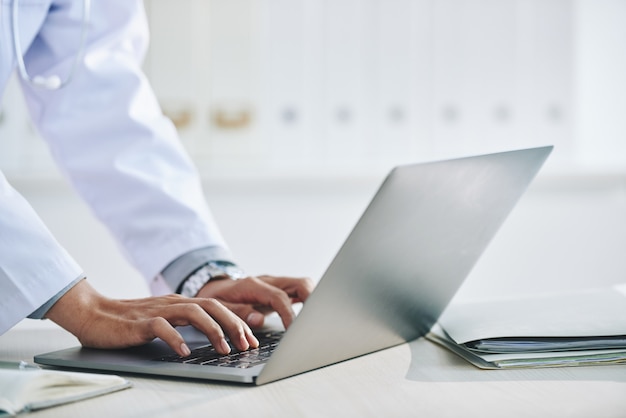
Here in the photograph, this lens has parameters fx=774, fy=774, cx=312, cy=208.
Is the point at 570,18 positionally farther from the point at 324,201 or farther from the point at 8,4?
the point at 8,4

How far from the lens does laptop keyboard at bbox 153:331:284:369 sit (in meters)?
0.64

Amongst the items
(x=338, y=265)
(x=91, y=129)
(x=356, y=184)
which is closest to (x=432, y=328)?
(x=338, y=265)

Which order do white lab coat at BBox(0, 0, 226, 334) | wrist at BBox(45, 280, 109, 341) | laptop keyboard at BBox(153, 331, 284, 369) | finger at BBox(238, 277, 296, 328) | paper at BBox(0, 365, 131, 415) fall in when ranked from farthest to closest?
white lab coat at BBox(0, 0, 226, 334) < finger at BBox(238, 277, 296, 328) < wrist at BBox(45, 280, 109, 341) < laptop keyboard at BBox(153, 331, 284, 369) < paper at BBox(0, 365, 131, 415)

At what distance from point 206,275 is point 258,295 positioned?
0.43 feet

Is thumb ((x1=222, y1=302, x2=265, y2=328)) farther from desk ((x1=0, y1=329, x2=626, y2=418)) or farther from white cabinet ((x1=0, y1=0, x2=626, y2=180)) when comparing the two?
white cabinet ((x1=0, y1=0, x2=626, y2=180))

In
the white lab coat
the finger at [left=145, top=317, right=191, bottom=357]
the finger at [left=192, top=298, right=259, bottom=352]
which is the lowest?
the finger at [left=145, top=317, right=191, bottom=357]

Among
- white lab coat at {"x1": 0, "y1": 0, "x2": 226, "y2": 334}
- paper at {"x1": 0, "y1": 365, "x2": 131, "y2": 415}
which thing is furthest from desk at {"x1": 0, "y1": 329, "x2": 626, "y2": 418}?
white lab coat at {"x1": 0, "y1": 0, "x2": 226, "y2": 334}

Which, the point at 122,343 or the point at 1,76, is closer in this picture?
the point at 122,343

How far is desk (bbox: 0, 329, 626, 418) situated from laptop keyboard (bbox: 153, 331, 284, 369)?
37mm

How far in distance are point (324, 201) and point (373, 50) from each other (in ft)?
1.61

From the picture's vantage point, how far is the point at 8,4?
0.96 metres

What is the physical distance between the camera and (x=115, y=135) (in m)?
1.13

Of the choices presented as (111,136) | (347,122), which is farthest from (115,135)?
(347,122)

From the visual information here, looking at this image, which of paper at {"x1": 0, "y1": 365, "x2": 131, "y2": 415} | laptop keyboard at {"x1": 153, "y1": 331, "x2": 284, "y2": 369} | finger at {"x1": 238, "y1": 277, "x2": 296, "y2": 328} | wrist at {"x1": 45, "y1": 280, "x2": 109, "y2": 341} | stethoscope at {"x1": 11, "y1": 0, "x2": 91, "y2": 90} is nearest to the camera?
paper at {"x1": 0, "y1": 365, "x2": 131, "y2": 415}
